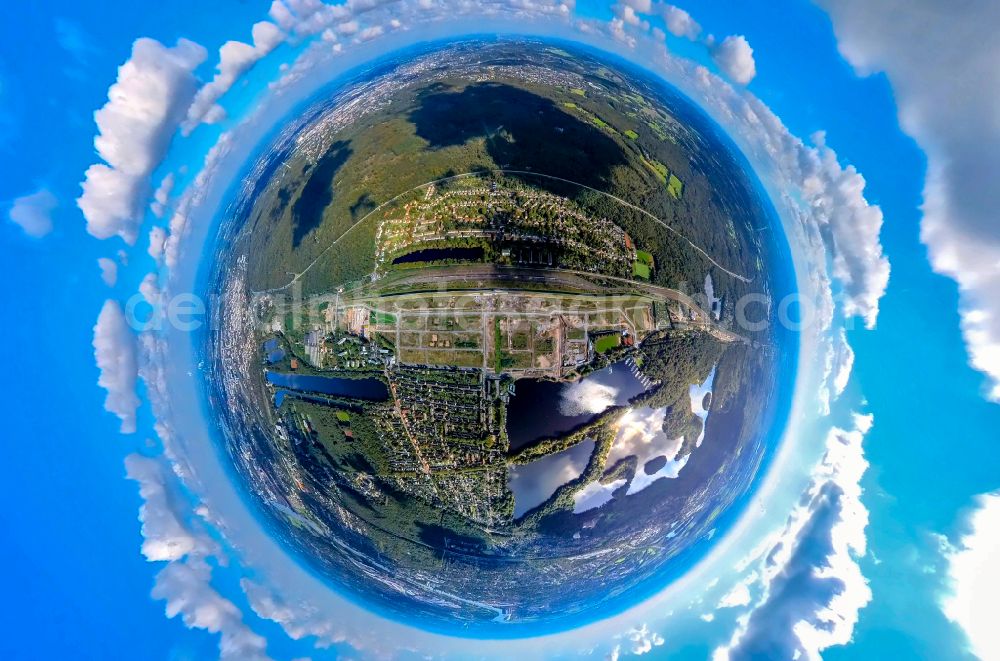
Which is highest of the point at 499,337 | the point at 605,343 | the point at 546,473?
the point at 605,343

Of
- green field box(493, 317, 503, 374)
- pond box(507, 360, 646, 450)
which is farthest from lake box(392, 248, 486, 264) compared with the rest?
pond box(507, 360, 646, 450)

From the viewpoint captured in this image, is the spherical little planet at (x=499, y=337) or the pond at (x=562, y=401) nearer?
the pond at (x=562, y=401)

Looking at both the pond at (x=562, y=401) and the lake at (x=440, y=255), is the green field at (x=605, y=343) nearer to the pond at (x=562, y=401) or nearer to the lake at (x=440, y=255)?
the pond at (x=562, y=401)

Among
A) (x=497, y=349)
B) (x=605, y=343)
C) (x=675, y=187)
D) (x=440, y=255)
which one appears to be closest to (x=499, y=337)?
(x=497, y=349)

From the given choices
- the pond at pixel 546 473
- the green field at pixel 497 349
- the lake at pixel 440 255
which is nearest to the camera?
the green field at pixel 497 349

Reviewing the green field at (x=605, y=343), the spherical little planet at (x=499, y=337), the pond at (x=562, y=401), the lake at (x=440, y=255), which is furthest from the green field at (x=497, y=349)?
the green field at (x=605, y=343)

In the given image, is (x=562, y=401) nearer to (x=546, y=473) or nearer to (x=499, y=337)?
(x=546, y=473)
